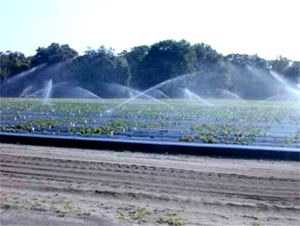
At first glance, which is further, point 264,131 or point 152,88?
point 152,88

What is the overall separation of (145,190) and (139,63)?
70.9m

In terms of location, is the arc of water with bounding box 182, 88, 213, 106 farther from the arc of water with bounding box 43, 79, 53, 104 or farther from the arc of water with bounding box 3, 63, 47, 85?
the arc of water with bounding box 3, 63, 47, 85

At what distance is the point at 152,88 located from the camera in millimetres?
79188

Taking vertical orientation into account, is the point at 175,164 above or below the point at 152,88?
below

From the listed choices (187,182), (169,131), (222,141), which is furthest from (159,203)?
(169,131)

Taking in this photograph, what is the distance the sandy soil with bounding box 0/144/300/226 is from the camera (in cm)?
820

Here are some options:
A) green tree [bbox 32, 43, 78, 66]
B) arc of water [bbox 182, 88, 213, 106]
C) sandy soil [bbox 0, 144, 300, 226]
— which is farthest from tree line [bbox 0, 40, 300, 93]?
sandy soil [bbox 0, 144, 300, 226]

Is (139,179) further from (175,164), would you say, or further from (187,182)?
(175,164)

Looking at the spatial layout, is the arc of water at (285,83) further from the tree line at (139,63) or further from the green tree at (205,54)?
the green tree at (205,54)

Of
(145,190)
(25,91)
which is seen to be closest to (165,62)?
(25,91)

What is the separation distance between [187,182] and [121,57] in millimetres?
69637

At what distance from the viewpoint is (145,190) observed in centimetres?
1024

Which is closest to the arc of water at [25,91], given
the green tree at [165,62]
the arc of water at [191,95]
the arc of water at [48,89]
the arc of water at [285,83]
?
the arc of water at [48,89]

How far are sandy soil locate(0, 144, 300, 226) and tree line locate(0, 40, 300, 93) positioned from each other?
61.6 m
